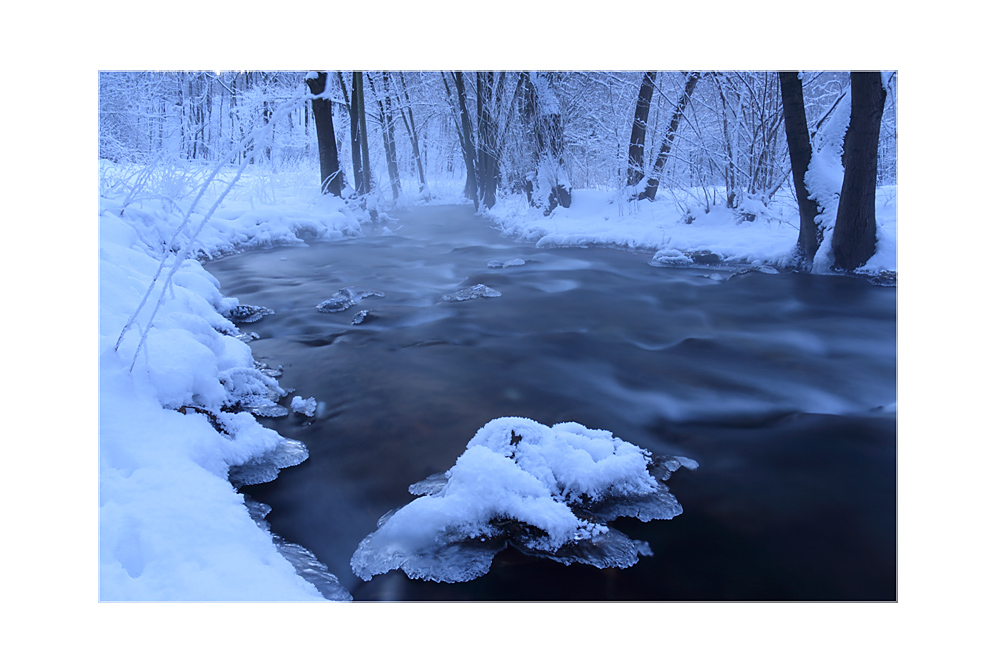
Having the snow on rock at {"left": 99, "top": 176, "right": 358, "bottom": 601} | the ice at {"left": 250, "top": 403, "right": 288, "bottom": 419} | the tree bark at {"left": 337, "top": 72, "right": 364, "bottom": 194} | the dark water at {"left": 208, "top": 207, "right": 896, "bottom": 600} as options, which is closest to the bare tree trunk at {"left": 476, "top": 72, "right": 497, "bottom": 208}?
the tree bark at {"left": 337, "top": 72, "right": 364, "bottom": 194}

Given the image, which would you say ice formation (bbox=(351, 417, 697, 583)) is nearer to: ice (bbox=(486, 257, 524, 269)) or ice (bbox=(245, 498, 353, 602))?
ice (bbox=(245, 498, 353, 602))

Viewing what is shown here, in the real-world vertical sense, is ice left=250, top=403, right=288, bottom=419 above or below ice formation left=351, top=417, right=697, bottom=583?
above

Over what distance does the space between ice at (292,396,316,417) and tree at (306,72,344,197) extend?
8.67 m

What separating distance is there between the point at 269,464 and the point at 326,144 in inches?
392

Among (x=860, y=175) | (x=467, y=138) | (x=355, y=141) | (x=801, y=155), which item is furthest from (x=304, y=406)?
(x=467, y=138)

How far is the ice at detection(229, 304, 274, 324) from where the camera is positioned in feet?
15.3

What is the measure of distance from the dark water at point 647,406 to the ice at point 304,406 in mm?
59

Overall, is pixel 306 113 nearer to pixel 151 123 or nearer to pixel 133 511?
pixel 151 123

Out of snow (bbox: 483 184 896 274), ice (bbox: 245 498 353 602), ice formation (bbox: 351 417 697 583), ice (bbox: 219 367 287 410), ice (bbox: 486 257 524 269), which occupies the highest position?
snow (bbox: 483 184 896 274)

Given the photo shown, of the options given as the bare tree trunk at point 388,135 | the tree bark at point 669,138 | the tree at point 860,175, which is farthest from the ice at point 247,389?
the bare tree trunk at point 388,135

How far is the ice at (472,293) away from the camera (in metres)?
5.32

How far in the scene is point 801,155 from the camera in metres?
5.46

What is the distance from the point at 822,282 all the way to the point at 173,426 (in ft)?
16.5

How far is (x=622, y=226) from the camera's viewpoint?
830cm
